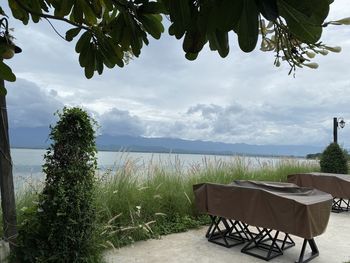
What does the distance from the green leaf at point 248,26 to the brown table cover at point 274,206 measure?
3581 mm

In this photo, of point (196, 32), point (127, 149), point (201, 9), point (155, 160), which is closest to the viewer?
point (201, 9)

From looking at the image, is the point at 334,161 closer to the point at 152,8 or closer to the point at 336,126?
the point at 336,126

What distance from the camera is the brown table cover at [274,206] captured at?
389cm

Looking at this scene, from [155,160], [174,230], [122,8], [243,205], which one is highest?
[122,8]

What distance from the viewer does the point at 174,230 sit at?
5391 millimetres

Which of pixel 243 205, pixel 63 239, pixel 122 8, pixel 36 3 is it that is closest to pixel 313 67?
pixel 122 8

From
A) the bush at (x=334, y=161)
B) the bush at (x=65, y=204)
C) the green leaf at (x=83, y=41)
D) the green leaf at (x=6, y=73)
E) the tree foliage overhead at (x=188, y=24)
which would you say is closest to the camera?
the tree foliage overhead at (x=188, y=24)

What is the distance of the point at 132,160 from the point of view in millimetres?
5844

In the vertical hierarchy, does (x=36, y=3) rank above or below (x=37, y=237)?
above

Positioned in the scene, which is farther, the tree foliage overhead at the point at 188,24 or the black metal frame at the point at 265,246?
the black metal frame at the point at 265,246

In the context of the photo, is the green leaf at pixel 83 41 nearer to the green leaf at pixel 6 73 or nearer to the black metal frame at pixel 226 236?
the green leaf at pixel 6 73

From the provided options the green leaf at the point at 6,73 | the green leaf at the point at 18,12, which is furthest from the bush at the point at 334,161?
the green leaf at the point at 6,73

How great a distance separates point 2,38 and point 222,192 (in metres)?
3.93

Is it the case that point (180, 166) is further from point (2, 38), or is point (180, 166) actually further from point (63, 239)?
point (2, 38)
